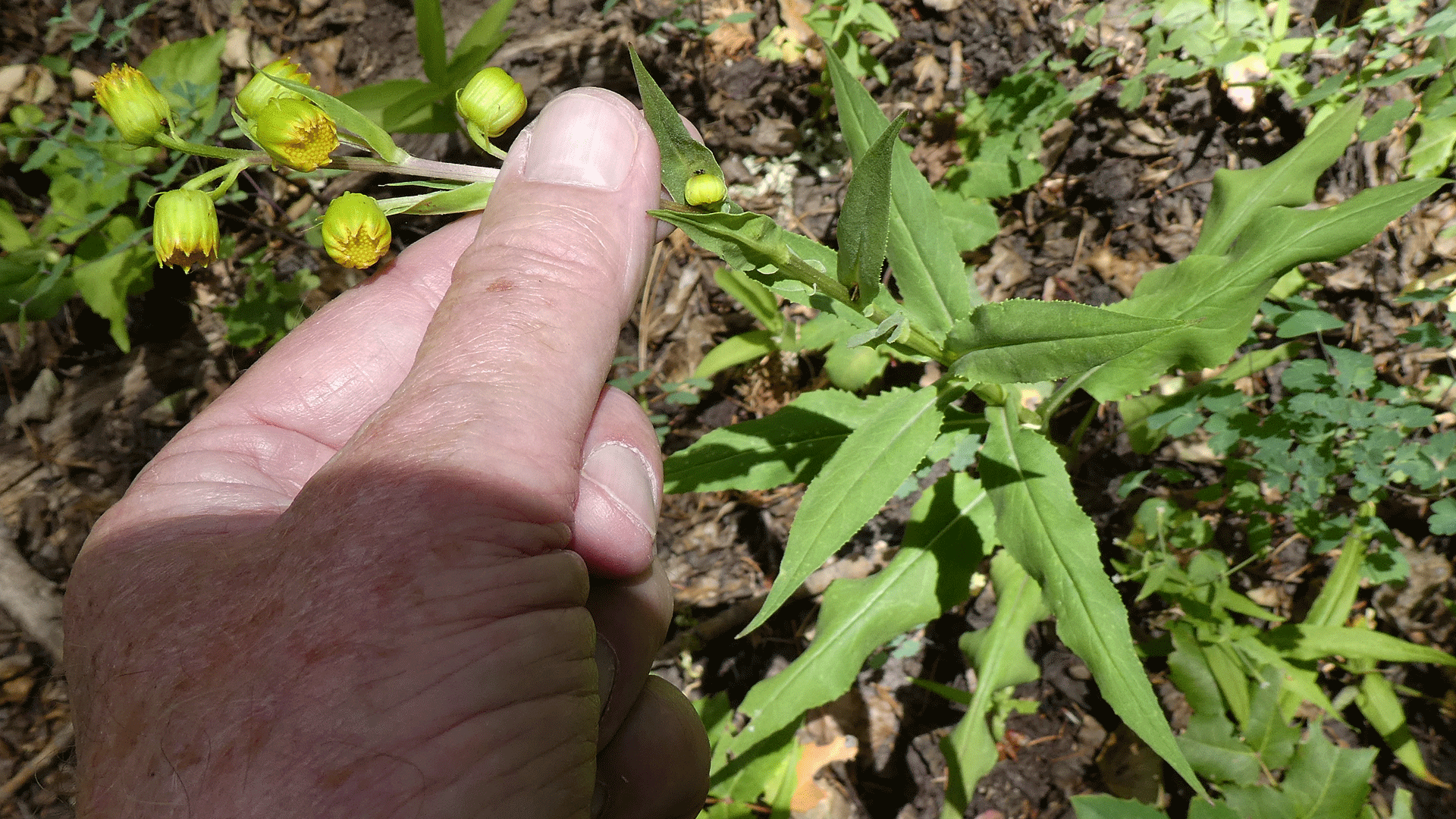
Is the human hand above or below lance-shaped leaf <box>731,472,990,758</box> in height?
above

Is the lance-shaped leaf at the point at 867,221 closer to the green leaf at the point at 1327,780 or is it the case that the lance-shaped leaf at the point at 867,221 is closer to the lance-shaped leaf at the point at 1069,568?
the lance-shaped leaf at the point at 1069,568

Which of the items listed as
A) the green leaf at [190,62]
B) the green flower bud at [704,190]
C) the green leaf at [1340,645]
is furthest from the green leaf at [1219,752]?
the green leaf at [190,62]

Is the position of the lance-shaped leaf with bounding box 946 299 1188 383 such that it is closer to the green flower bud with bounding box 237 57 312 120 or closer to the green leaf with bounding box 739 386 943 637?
the green leaf with bounding box 739 386 943 637

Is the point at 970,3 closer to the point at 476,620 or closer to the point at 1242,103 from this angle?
the point at 1242,103

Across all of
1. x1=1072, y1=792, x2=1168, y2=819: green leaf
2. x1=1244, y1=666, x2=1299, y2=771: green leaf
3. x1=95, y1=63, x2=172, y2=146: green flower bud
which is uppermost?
x1=95, y1=63, x2=172, y2=146: green flower bud

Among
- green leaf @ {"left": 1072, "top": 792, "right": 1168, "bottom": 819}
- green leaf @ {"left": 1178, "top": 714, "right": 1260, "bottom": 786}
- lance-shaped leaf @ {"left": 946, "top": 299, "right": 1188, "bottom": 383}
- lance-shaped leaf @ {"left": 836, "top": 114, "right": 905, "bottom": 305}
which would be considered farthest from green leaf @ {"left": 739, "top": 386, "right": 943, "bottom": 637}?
green leaf @ {"left": 1178, "top": 714, "right": 1260, "bottom": 786}

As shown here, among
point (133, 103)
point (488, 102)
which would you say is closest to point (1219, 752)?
point (488, 102)
